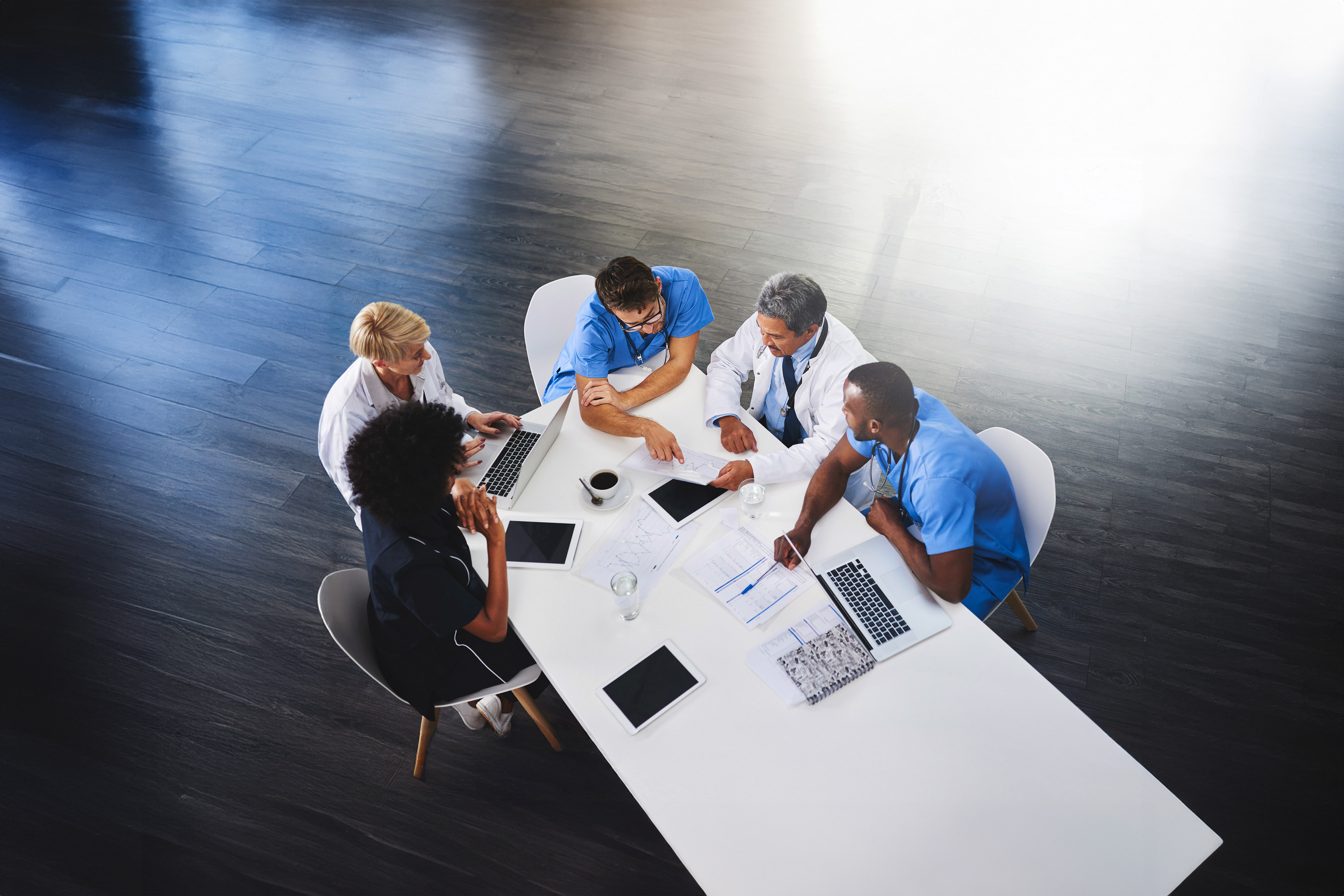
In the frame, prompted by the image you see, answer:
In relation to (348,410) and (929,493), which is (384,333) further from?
(929,493)

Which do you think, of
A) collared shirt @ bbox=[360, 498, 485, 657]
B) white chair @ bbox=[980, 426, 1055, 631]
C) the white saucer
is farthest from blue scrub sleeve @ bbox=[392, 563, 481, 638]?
white chair @ bbox=[980, 426, 1055, 631]

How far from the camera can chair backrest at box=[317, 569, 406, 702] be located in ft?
7.23

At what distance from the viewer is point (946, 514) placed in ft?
7.45

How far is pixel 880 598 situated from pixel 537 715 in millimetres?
1266

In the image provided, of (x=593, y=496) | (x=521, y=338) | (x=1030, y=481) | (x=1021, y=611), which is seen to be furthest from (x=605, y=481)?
(x=521, y=338)

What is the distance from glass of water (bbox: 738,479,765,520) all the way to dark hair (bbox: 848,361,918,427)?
40 cm

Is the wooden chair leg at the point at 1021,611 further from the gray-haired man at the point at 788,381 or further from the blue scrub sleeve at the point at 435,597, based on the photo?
the blue scrub sleeve at the point at 435,597

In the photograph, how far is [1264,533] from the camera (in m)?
3.38

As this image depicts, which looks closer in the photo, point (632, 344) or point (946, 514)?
point (946, 514)

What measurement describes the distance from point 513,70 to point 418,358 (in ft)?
14.2

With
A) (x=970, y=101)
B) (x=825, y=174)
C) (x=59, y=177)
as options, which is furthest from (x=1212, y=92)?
(x=59, y=177)

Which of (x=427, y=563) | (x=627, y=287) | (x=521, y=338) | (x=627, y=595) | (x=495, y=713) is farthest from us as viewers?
(x=521, y=338)

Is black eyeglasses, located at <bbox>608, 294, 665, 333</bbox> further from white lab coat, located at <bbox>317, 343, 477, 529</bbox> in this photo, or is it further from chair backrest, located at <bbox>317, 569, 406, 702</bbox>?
chair backrest, located at <bbox>317, 569, 406, 702</bbox>

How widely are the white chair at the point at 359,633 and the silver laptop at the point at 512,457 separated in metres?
0.47
